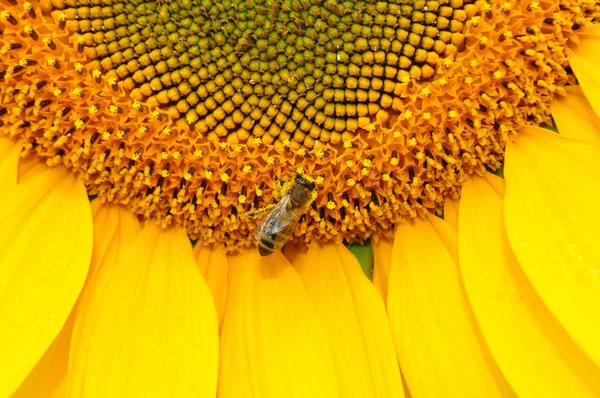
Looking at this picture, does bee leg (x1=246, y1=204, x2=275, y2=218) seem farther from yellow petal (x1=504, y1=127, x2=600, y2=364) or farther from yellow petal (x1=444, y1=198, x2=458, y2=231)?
yellow petal (x1=504, y1=127, x2=600, y2=364)

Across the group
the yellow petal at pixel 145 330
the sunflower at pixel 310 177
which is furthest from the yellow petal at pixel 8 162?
the yellow petal at pixel 145 330

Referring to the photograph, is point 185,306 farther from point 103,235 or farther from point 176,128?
point 176,128

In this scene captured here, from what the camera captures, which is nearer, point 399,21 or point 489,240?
point 399,21

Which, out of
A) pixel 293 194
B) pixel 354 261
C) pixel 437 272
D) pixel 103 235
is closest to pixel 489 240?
pixel 437 272

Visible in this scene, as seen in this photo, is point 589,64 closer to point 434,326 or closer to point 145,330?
point 434,326

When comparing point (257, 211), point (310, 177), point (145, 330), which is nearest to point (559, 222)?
point (310, 177)
